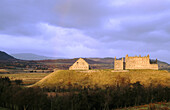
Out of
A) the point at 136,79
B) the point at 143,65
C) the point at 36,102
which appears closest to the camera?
the point at 36,102

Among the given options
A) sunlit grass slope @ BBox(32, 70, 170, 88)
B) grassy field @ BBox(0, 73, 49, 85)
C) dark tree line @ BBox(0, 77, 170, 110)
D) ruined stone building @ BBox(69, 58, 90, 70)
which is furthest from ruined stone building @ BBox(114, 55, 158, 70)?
grassy field @ BBox(0, 73, 49, 85)

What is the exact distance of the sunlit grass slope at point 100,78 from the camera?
65875 mm

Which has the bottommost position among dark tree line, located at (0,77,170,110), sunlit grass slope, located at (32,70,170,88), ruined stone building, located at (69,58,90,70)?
dark tree line, located at (0,77,170,110)

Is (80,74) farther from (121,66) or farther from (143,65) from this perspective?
(143,65)

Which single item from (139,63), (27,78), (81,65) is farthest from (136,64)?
(27,78)

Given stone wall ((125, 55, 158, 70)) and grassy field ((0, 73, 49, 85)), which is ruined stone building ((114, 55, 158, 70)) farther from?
grassy field ((0, 73, 49, 85))

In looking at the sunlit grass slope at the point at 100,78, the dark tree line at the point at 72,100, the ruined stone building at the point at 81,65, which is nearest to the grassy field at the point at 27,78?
the sunlit grass slope at the point at 100,78

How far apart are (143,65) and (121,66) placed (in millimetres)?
9319

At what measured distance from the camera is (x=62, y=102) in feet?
119

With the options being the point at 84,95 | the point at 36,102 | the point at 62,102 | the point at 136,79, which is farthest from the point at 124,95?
the point at 136,79

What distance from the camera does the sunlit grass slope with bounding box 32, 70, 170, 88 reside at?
65875 millimetres

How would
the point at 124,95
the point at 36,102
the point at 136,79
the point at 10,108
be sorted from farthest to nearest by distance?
1. the point at 136,79
2. the point at 124,95
3. the point at 10,108
4. the point at 36,102

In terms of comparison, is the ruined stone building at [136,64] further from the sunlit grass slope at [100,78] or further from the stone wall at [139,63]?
the sunlit grass slope at [100,78]

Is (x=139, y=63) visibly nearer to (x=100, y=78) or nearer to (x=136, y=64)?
(x=136, y=64)
